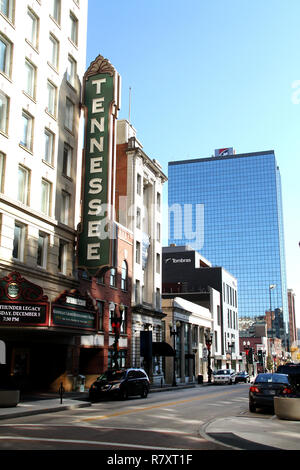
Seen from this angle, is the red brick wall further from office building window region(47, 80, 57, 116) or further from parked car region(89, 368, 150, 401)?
office building window region(47, 80, 57, 116)

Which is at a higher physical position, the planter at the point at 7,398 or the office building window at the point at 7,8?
the office building window at the point at 7,8

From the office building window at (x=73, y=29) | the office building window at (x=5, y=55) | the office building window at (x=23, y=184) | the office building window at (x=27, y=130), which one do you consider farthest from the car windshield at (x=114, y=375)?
the office building window at (x=73, y=29)

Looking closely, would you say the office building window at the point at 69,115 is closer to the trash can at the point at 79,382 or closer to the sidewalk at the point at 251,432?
the trash can at the point at 79,382

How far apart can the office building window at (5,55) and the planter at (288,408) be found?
23043 mm

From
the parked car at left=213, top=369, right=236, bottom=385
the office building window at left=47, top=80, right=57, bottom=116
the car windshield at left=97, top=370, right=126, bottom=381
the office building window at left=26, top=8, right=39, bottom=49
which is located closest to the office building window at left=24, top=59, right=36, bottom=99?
the office building window at left=26, top=8, right=39, bottom=49

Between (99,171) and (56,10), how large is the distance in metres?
12.0

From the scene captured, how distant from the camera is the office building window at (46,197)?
1282 inches

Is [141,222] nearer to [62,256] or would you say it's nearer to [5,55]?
[62,256]

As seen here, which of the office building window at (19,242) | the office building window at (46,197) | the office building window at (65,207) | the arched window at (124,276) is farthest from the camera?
the arched window at (124,276)

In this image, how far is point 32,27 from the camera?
32.7m

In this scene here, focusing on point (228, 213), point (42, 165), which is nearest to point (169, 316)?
point (42, 165)
